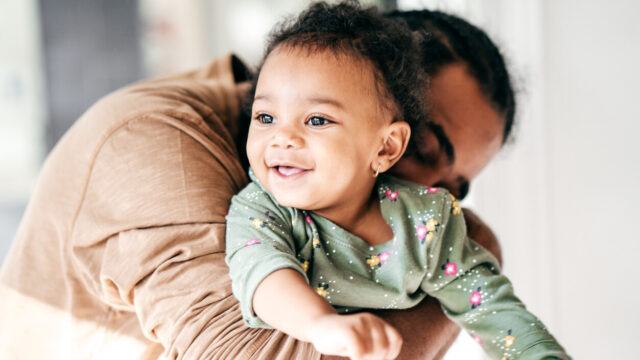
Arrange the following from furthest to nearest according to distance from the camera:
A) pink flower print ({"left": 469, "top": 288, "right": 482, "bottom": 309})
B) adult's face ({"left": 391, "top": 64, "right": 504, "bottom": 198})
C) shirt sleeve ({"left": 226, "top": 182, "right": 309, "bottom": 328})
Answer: adult's face ({"left": 391, "top": 64, "right": 504, "bottom": 198}) → pink flower print ({"left": 469, "top": 288, "right": 482, "bottom": 309}) → shirt sleeve ({"left": 226, "top": 182, "right": 309, "bottom": 328})

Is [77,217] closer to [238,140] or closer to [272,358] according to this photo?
[238,140]

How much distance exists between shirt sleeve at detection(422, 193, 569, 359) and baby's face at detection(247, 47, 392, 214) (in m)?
0.20

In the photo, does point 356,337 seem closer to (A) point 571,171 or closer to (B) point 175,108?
(B) point 175,108

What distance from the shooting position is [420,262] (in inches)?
37.2

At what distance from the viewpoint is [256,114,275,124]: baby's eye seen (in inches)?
36.1

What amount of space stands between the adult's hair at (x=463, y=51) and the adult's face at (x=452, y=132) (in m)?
0.02

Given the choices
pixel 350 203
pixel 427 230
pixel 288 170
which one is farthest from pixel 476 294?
pixel 288 170

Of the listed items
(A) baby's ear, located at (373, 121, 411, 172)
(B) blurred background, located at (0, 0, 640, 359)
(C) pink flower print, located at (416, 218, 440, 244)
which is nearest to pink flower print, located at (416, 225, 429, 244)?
(C) pink flower print, located at (416, 218, 440, 244)

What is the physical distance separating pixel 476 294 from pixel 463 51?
0.61m

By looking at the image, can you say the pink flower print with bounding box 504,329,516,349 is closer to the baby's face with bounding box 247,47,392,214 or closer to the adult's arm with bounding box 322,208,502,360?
the adult's arm with bounding box 322,208,502,360

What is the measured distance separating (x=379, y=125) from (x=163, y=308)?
45 centimetres

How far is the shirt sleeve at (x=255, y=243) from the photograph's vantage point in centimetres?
77

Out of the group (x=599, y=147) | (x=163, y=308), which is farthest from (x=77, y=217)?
(x=599, y=147)

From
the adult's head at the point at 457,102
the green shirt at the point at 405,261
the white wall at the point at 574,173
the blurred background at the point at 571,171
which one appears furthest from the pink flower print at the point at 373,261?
the white wall at the point at 574,173
